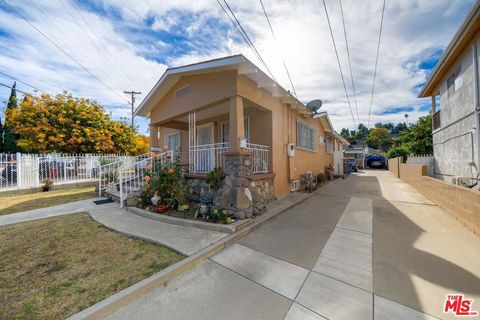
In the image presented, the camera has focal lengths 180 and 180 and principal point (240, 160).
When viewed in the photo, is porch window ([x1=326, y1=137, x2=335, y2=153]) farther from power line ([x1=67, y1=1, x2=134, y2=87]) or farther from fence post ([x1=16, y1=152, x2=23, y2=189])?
fence post ([x1=16, y1=152, x2=23, y2=189])

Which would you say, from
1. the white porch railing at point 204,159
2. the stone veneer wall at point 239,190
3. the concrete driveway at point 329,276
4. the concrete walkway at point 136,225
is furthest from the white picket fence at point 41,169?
the concrete driveway at point 329,276

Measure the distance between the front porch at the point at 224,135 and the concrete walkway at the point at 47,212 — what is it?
139 inches

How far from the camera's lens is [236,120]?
4.89 meters

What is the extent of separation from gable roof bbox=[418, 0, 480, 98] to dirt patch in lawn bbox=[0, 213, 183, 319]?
964 centimetres

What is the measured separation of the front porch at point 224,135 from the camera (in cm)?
496

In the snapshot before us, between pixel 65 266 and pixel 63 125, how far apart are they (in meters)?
14.6

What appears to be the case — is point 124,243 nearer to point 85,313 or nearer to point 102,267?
point 102,267

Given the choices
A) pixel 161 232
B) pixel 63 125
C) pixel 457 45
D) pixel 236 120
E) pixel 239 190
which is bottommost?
pixel 161 232

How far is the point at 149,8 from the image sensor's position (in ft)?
18.5

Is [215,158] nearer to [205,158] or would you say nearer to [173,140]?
[205,158]

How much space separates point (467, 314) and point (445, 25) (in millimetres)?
9085

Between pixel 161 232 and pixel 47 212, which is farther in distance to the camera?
pixel 47 212

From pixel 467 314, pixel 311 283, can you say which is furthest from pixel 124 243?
pixel 467 314

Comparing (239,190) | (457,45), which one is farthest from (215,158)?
(457,45)
